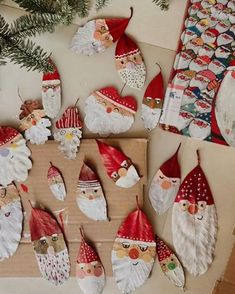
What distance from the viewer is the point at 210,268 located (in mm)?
1193

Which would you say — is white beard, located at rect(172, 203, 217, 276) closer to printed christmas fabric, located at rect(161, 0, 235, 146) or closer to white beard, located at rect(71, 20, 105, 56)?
printed christmas fabric, located at rect(161, 0, 235, 146)

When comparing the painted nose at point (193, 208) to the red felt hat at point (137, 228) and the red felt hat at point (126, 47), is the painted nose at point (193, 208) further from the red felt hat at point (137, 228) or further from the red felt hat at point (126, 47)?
the red felt hat at point (126, 47)

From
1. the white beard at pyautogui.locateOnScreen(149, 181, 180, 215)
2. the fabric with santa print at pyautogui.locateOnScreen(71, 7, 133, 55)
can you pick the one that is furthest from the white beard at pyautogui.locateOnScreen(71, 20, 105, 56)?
the white beard at pyautogui.locateOnScreen(149, 181, 180, 215)

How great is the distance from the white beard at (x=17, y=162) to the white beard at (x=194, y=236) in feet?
1.13

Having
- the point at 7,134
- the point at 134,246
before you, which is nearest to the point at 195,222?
the point at 134,246

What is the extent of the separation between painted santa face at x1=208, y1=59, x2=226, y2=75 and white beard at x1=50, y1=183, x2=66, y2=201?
0.42 metres

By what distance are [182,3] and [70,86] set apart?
0.32 meters

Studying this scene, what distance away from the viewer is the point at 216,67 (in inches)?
46.0

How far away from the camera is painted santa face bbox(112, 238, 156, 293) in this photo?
Result: 1174 mm

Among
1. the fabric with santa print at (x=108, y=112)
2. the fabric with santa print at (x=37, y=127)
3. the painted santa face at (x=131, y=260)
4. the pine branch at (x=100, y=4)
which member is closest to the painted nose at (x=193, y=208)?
the painted santa face at (x=131, y=260)

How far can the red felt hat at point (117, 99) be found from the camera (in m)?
1.18

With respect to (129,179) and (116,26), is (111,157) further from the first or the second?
(116,26)

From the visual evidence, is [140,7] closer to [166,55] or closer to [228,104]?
[166,55]

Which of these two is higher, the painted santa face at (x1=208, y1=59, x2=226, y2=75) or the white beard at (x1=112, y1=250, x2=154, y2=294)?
the painted santa face at (x1=208, y1=59, x2=226, y2=75)
